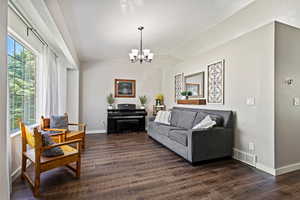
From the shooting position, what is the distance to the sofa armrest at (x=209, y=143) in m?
2.77

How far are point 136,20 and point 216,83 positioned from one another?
2.25 m

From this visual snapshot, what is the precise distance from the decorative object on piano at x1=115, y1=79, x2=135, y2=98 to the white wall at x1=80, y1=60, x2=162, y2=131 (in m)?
0.14

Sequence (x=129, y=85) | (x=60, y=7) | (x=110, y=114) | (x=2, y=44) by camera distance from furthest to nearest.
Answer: (x=129, y=85), (x=110, y=114), (x=60, y=7), (x=2, y=44)

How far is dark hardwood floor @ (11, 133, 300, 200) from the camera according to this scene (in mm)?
1934

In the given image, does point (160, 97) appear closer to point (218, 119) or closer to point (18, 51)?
point (218, 119)

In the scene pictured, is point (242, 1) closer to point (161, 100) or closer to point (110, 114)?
point (161, 100)

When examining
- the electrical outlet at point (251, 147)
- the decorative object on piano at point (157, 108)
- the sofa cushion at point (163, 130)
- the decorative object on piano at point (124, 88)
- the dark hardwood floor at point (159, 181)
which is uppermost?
the decorative object on piano at point (124, 88)

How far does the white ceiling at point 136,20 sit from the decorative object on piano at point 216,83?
3.03 feet

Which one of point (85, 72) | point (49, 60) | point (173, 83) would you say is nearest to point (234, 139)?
point (173, 83)

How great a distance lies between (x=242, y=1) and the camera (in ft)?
8.33

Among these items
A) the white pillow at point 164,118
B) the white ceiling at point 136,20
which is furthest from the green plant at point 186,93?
the white ceiling at point 136,20

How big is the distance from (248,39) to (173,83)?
2.93 m

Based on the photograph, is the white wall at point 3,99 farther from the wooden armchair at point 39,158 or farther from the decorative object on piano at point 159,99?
the decorative object on piano at point 159,99

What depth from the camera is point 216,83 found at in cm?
366
